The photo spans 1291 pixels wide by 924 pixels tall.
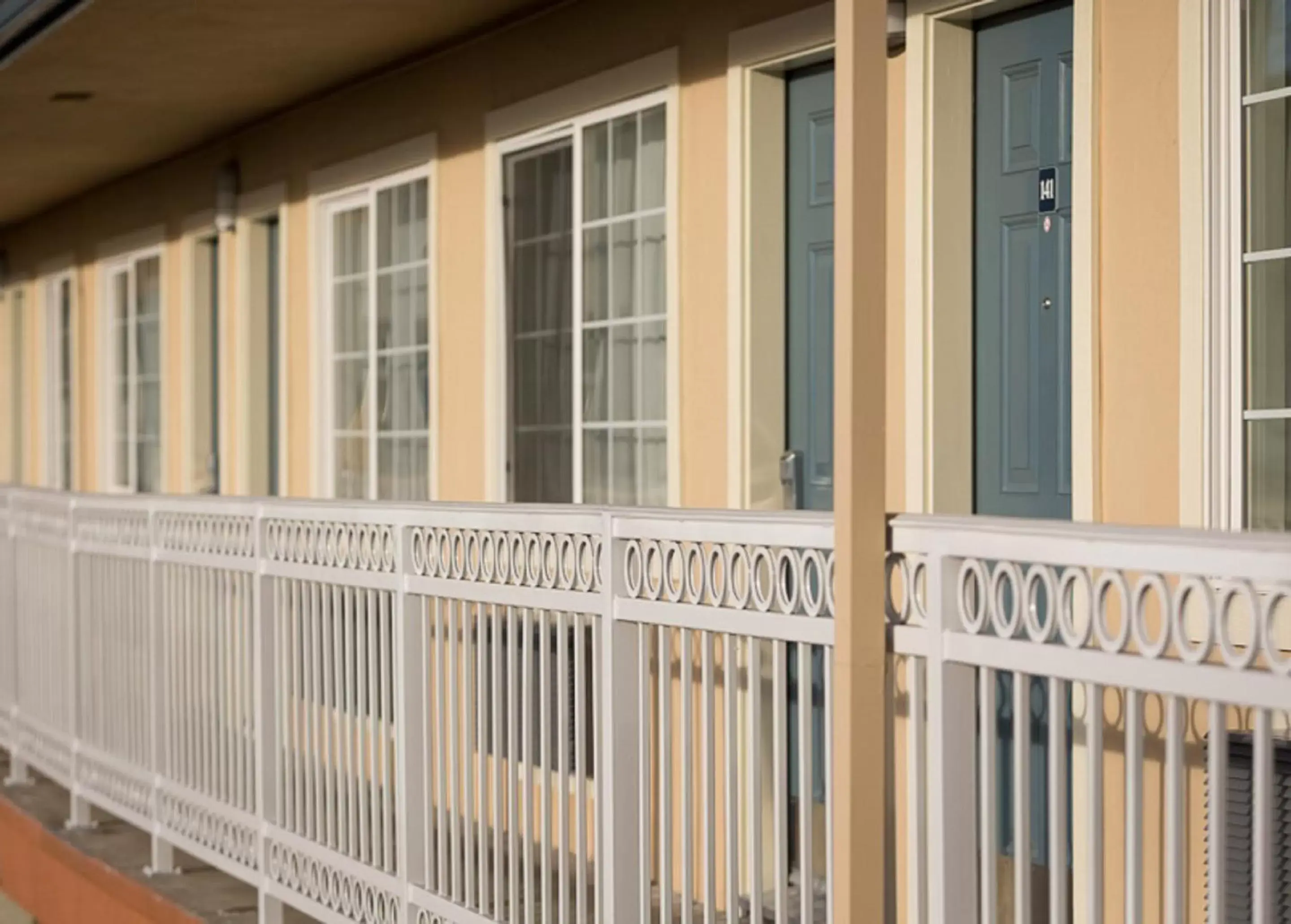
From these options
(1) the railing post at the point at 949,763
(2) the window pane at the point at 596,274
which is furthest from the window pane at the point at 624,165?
(1) the railing post at the point at 949,763

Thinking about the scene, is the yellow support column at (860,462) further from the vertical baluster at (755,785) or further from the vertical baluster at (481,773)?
the vertical baluster at (481,773)

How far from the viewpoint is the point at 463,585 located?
4625 mm

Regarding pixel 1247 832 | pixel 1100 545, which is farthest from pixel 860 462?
pixel 1247 832

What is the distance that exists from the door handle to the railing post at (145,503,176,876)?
2270mm

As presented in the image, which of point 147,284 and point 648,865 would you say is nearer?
point 648,865

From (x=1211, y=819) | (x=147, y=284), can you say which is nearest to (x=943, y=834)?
(x=1211, y=819)

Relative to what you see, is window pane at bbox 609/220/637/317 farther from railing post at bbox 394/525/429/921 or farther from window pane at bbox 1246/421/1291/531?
window pane at bbox 1246/421/1291/531

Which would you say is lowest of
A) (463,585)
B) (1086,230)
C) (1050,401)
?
(463,585)

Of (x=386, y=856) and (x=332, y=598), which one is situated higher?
(x=332, y=598)

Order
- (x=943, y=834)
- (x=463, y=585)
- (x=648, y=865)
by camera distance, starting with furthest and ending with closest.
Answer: (x=463, y=585)
(x=648, y=865)
(x=943, y=834)

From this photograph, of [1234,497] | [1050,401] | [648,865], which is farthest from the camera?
[1050,401]

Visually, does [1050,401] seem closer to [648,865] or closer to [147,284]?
[648,865]

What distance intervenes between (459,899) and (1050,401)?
2.08m

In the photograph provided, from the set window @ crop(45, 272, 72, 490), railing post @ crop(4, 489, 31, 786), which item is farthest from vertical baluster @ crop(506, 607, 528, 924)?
window @ crop(45, 272, 72, 490)
